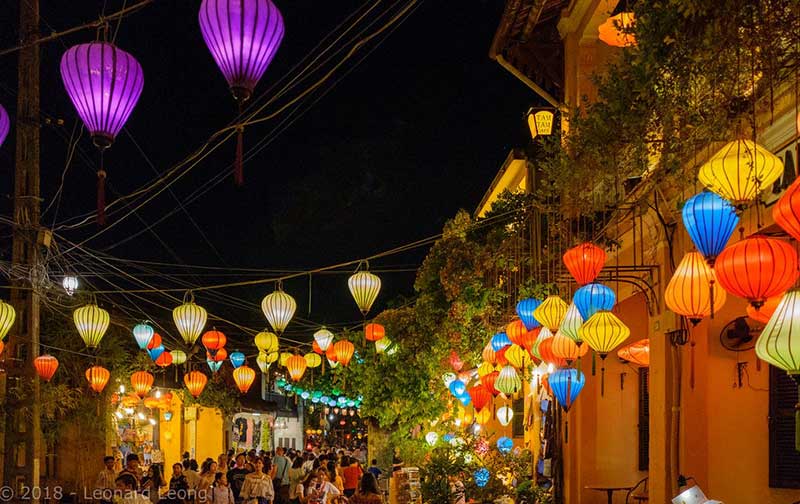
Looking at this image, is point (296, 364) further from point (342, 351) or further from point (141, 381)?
point (141, 381)

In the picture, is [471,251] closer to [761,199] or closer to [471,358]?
[471,358]

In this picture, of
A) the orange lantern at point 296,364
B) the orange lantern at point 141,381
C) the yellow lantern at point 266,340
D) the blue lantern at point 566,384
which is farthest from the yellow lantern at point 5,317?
the orange lantern at point 296,364

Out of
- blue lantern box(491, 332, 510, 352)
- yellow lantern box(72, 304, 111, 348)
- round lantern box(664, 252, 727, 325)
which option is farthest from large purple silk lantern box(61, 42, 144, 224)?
blue lantern box(491, 332, 510, 352)

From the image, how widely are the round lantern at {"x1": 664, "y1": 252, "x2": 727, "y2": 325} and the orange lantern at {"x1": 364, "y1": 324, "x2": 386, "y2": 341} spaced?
505 inches

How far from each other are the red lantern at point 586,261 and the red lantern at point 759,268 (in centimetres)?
320

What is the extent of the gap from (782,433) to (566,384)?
9.11 ft

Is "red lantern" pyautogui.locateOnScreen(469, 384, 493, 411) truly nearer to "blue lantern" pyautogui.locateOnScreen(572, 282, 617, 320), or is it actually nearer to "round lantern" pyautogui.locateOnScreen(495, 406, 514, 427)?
"round lantern" pyautogui.locateOnScreen(495, 406, 514, 427)

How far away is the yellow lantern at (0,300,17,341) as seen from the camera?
12.9 metres

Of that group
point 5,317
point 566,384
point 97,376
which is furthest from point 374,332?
point 566,384

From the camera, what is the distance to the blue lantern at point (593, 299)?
9.35m

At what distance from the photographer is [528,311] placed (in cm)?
1209

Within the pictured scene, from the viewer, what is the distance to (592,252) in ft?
30.3

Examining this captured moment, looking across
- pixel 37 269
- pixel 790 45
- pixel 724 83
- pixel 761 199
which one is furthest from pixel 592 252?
pixel 37 269

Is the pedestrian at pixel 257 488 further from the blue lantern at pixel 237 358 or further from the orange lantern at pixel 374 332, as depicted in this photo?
the blue lantern at pixel 237 358
